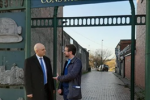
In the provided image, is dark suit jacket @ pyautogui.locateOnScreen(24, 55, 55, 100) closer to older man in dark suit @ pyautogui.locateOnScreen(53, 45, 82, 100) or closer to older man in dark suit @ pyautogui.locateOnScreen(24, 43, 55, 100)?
older man in dark suit @ pyautogui.locateOnScreen(24, 43, 55, 100)

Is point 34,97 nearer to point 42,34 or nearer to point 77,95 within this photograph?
point 77,95

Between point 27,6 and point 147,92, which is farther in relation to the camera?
point 27,6

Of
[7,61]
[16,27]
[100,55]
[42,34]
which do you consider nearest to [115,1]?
[16,27]

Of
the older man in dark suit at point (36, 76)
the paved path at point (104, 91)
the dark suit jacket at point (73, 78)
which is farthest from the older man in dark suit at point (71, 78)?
the paved path at point (104, 91)

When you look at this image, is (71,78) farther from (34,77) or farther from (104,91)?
(104,91)

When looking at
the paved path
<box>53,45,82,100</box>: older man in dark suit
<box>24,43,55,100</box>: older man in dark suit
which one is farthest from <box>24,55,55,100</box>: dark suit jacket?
the paved path

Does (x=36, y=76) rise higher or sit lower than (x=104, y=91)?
higher

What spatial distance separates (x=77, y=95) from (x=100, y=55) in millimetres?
61251

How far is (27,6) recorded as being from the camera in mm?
4500

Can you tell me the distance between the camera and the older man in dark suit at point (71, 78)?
3635 mm

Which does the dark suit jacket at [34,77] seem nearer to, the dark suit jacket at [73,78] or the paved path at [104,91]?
A: the dark suit jacket at [73,78]

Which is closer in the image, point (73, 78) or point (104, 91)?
point (73, 78)

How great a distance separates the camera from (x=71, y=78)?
11.9 feet

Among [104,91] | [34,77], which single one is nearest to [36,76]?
[34,77]
